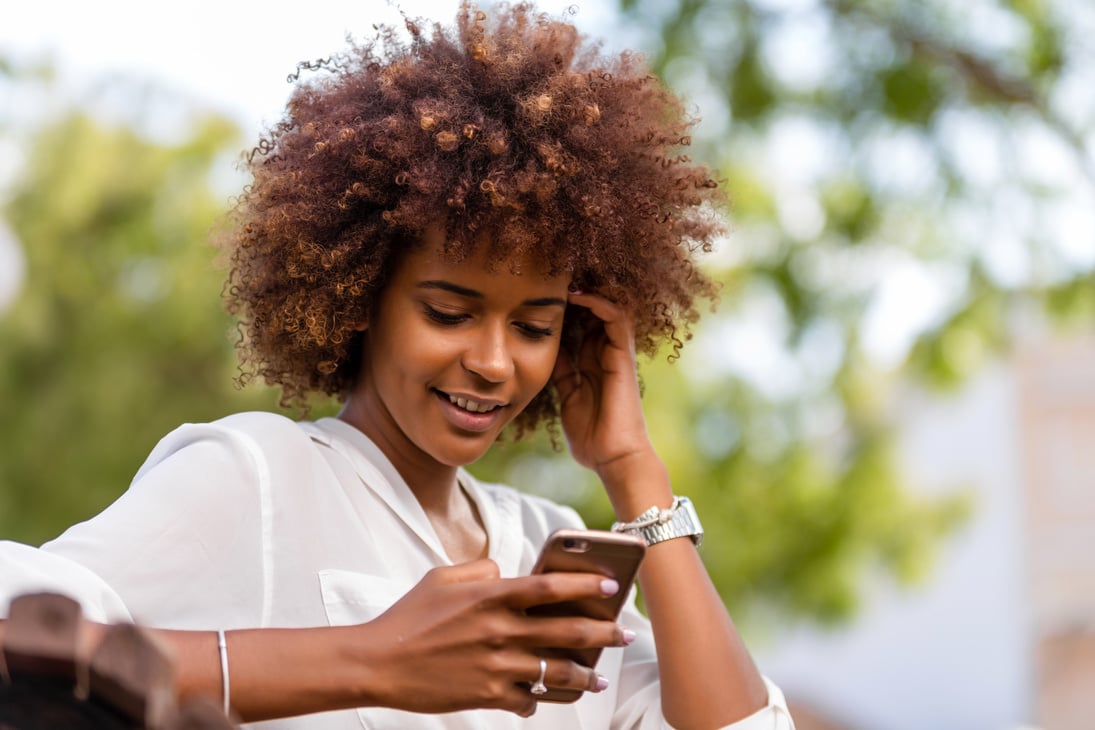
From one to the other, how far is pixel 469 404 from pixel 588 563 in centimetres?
74

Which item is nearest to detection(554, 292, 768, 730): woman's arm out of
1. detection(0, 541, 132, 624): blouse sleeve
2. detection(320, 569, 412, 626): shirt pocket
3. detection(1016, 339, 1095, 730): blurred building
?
detection(320, 569, 412, 626): shirt pocket

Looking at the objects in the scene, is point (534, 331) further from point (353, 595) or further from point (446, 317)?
point (353, 595)

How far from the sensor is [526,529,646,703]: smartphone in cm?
171

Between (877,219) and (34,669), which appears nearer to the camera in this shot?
(34,669)

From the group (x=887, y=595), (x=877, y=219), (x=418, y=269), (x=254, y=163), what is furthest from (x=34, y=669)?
(x=887, y=595)

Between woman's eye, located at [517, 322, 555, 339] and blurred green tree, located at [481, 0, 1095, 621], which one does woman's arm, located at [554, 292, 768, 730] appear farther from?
blurred green tree, located at [481, 0, 1095, 621]

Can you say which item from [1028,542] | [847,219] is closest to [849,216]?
[847,219]

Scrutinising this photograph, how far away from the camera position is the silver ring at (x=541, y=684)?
1.71m

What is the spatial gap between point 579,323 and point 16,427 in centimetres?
817

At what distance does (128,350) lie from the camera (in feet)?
31.8

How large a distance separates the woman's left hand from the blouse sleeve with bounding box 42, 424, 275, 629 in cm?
84

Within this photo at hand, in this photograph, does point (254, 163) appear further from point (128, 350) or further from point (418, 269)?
point (128, 350)

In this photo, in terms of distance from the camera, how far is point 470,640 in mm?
1662

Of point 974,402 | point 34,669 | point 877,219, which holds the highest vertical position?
point 974,402
